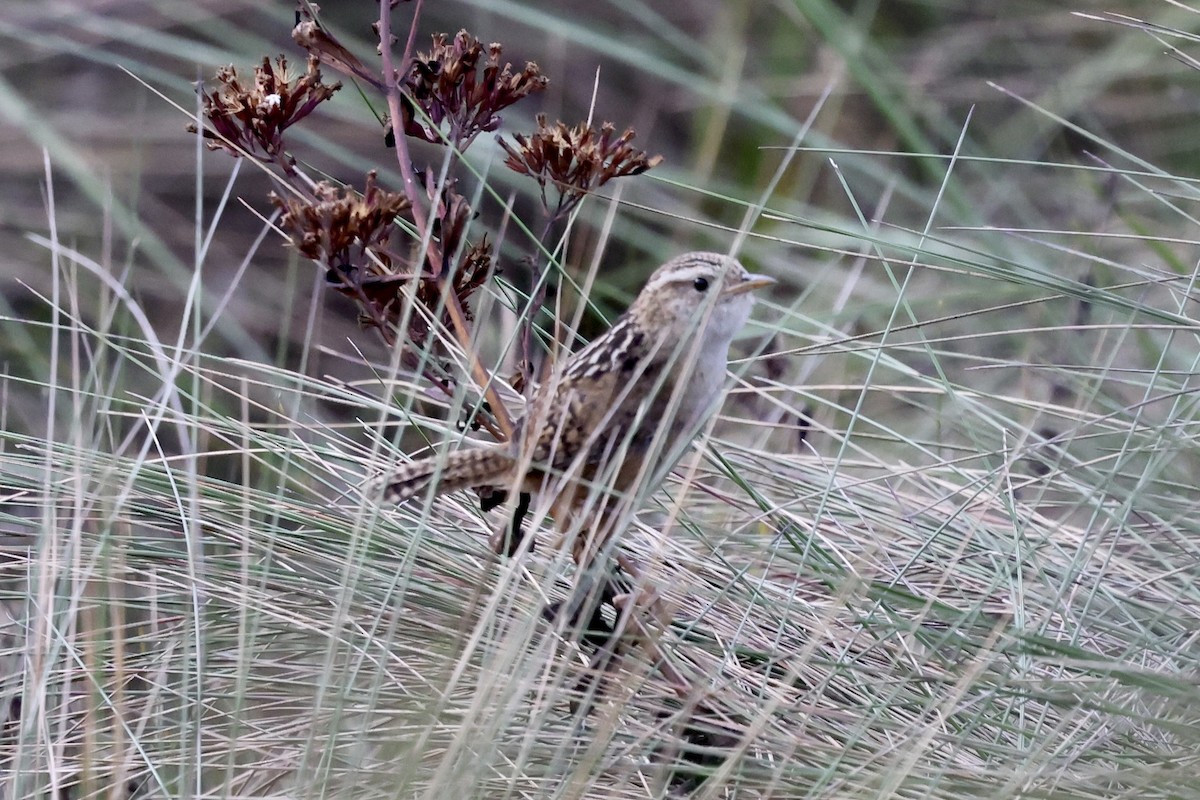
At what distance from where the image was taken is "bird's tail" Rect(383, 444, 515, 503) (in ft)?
6.18

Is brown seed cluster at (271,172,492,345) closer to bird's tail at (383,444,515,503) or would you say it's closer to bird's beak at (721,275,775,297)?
bird's tail at (383,444,515,503)

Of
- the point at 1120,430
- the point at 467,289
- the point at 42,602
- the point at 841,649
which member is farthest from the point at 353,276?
the point at 1120,430

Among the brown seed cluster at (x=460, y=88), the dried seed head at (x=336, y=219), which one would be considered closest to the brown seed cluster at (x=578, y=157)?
the brown seed cluster at (x=460, y=88)

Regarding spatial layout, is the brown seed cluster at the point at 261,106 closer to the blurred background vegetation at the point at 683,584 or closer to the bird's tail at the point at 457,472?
the blurred background vegetation at the point at 683,584

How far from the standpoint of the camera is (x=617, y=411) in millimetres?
2020

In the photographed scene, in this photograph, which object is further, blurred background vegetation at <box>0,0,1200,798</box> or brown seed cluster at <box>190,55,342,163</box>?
brown seed cluster at <box>190,55,342,163</box>

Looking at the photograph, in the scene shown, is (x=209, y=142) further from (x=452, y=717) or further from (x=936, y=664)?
(x=936, y=664)

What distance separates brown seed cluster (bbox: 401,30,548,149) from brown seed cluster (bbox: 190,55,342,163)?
12 cm

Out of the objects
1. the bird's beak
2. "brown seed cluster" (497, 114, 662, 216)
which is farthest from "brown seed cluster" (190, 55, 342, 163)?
the bird's beak

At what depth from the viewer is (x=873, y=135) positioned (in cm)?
603

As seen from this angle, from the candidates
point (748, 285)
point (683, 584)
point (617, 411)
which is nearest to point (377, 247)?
point (617, 411)

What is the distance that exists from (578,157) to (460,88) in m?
0.21

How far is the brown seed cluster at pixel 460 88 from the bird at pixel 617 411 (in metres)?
0.38

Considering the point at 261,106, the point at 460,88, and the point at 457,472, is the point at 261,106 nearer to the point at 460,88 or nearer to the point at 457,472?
the point at 460,88
